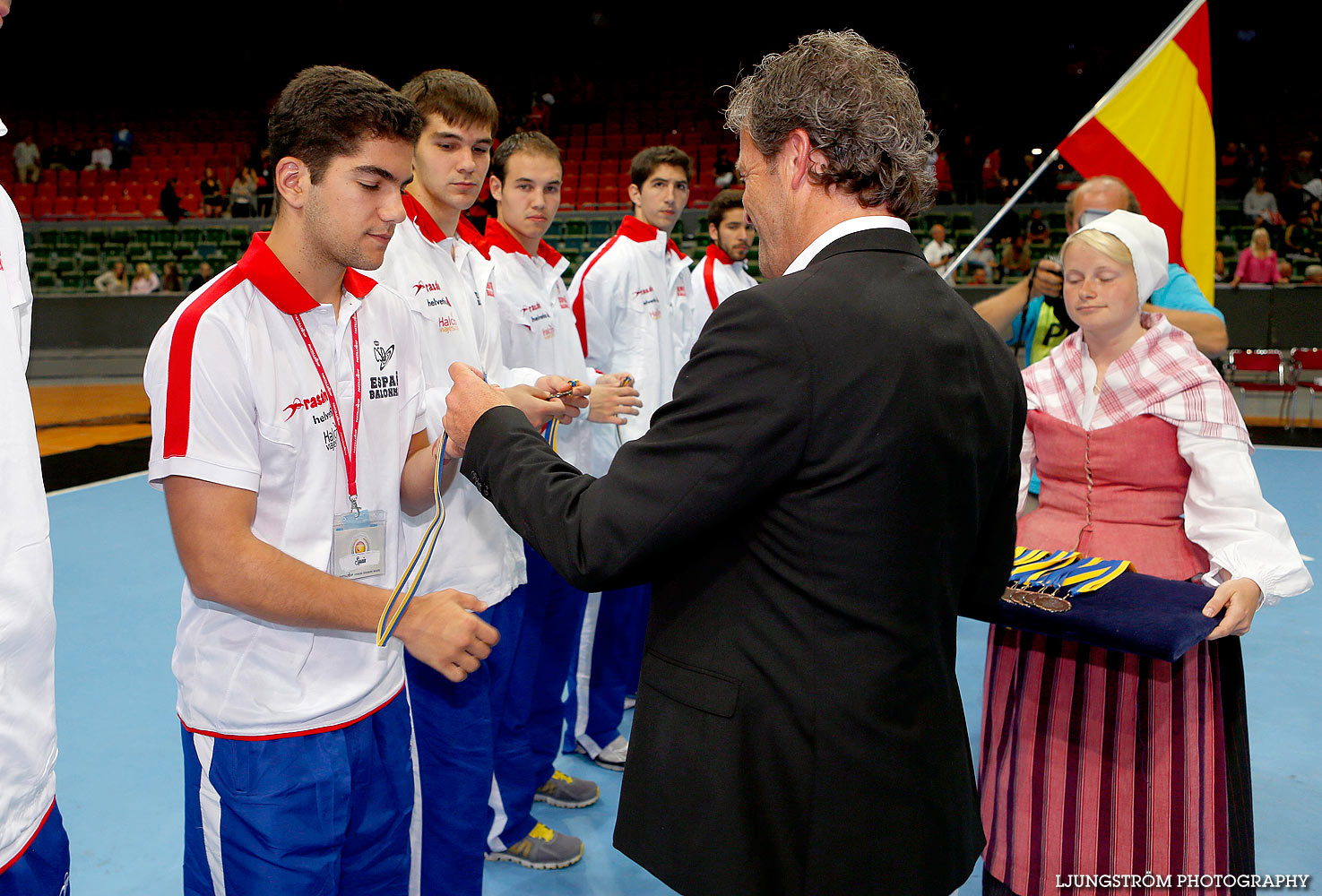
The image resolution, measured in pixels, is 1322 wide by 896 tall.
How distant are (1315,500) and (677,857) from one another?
6.88 metres

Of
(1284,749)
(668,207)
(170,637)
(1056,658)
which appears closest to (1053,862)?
A: (1056,658)

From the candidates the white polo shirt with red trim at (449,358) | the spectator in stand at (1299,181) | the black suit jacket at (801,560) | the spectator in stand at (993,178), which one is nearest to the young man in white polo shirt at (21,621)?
the black suit jacket at (801,560)

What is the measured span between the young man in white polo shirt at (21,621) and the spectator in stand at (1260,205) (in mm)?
14197

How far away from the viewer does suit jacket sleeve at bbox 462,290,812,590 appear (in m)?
1.22

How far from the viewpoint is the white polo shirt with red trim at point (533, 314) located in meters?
3.10

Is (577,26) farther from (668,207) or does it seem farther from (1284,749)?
(1284,749)

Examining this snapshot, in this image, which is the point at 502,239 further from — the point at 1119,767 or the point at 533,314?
the point at 1119,767

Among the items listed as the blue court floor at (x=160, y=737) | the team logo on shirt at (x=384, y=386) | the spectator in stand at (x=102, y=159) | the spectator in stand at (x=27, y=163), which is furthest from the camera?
the spectator in stand at (x=102, y=159)

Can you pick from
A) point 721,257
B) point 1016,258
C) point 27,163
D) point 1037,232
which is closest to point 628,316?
point 721,257

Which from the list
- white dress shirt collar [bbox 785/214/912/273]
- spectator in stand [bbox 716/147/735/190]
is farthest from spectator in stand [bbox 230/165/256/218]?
white dress shirt collar [bbox 785/214/912/273]

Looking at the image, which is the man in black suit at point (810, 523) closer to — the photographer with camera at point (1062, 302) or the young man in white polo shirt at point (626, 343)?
the photographer with camera at point (1062, 302)

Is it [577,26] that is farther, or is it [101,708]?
[577,26]

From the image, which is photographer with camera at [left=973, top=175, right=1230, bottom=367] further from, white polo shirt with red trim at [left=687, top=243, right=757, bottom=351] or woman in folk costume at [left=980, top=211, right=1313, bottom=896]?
white polo shirt with red trim at [left=687, top=243, right=757, bottom=351]

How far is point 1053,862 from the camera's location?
228 centimetres
